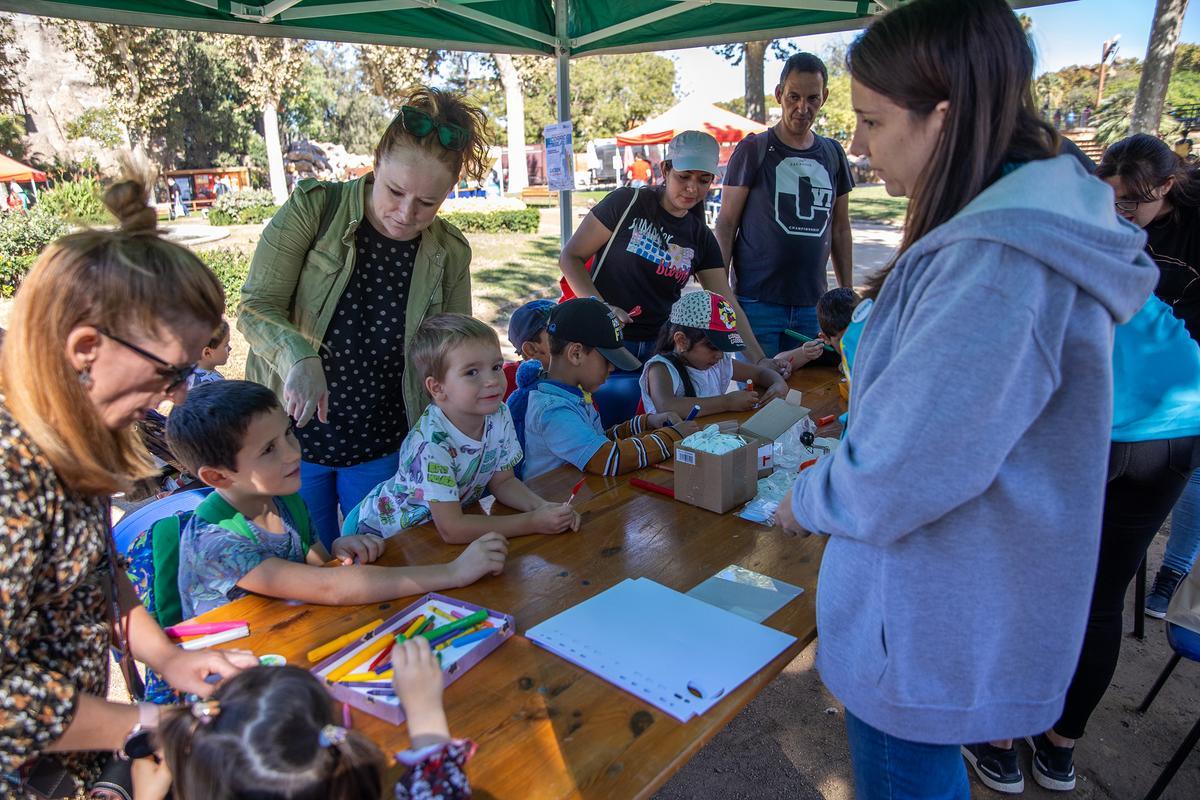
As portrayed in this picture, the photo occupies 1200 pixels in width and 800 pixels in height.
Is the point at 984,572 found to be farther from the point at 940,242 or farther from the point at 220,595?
the point at 220,595

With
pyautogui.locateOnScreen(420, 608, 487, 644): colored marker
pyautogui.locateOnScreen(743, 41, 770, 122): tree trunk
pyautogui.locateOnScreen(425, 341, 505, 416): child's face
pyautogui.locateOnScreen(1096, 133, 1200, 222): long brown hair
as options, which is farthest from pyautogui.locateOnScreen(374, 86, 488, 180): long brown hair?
pyautogui.locateOnScreen(743, 41, 770, 122): tree trunk

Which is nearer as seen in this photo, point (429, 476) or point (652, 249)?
point (429, 476)

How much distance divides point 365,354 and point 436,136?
69cm

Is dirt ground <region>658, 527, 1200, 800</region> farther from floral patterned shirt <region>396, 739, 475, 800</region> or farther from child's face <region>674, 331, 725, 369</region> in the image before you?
floral patterned shirt <region>396, 739, 475, 800</region>

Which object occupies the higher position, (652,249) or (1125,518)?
(652,249)

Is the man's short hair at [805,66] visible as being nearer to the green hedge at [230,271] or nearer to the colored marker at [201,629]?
the colored marker at [201,629]

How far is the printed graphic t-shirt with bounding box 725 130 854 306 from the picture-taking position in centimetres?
365

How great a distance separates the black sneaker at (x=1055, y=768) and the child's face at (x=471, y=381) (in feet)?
6.18

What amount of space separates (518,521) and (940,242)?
1.27 metres

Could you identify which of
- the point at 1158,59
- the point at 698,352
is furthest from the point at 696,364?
the point at 1158,59

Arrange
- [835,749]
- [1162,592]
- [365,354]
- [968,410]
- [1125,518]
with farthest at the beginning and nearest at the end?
[1162,592] → [835,749] → [365,354] → [1125,518] → [968,410]

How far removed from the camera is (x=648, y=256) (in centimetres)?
327

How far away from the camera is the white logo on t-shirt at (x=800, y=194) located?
12.0 feet

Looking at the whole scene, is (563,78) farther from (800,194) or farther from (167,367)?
(167,367)
